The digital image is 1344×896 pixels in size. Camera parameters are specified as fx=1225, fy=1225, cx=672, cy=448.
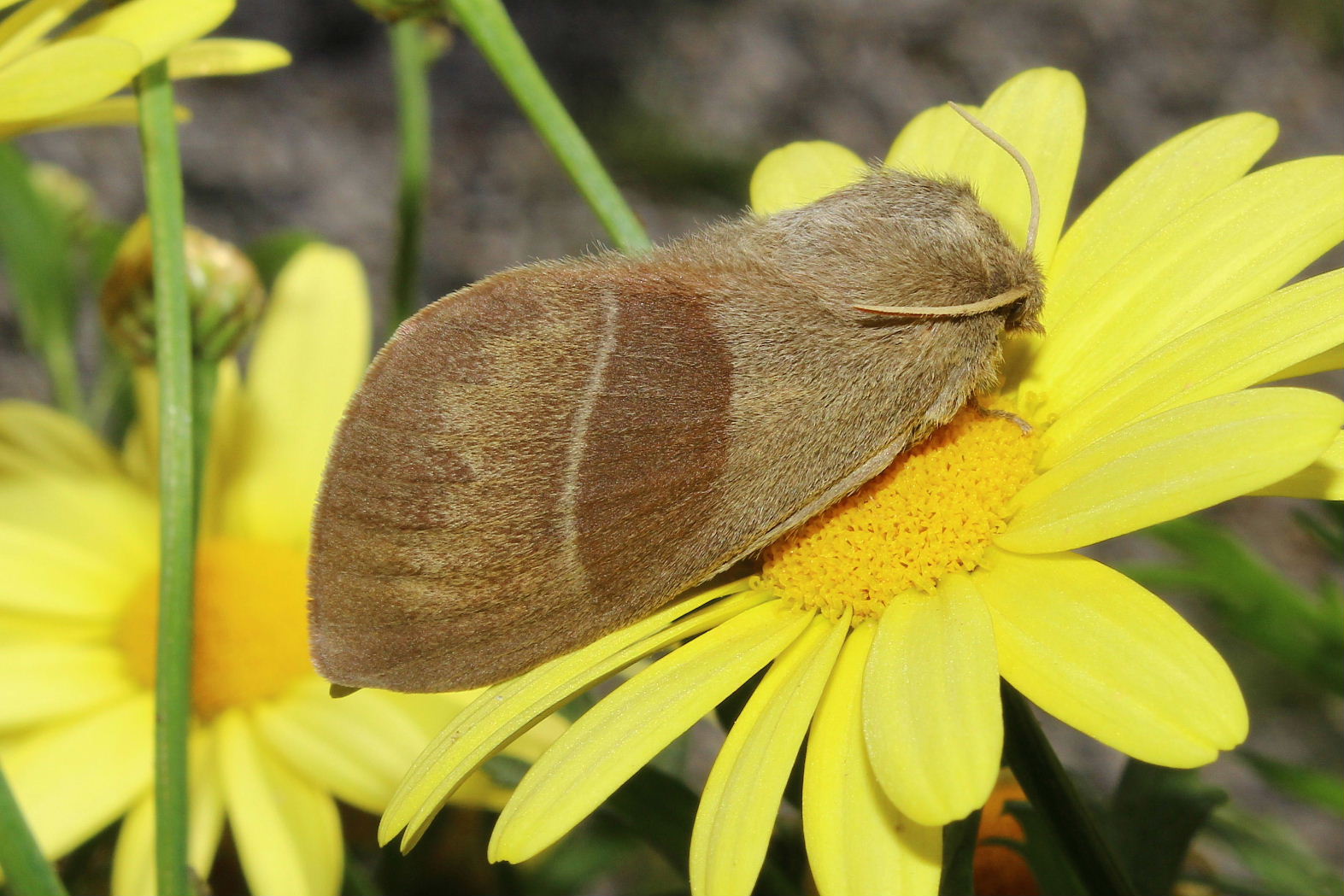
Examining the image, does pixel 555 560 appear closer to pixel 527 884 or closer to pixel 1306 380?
pixel 527 884

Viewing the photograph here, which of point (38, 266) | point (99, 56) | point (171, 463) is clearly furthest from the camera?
point (38, 266)

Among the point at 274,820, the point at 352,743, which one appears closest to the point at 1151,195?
the point at 352,743

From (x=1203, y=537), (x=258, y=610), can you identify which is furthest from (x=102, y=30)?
(x=1203, y=537)

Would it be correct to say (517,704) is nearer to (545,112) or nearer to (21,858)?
(21,858)

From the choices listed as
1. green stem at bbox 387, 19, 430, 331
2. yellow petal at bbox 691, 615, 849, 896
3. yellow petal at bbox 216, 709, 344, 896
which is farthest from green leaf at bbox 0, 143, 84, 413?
yellow petal at bbox 691, 615, 849, 896

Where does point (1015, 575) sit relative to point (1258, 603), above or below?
above

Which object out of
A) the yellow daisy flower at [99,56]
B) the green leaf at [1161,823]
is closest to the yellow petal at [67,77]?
the yellow daisy flower at [99,56]
